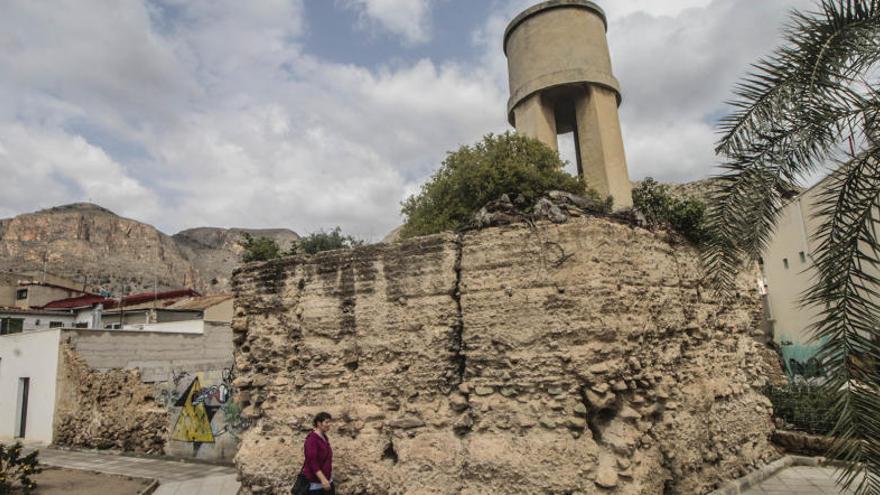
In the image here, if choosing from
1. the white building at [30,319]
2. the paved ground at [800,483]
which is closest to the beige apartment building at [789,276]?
the paved ground at [800,483]

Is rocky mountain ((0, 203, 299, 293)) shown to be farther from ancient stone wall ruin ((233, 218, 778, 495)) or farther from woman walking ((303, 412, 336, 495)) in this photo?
woman walking ((303, 412, 336, 495))

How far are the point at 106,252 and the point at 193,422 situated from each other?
8287 cm

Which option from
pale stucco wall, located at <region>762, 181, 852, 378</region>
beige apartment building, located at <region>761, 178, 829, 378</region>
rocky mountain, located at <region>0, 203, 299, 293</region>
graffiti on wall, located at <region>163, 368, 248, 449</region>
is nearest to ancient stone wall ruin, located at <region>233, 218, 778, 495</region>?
graffiti on wall, located at <region>163, 368, 248, 449</region>

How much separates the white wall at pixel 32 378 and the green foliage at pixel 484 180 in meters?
11.7

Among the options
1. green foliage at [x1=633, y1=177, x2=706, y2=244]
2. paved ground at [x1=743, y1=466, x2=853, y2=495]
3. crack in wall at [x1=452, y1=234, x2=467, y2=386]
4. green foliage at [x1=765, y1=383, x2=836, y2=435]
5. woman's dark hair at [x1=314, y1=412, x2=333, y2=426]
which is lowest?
paved ground at [x1=743, y1=466, x2=853, y2=495]

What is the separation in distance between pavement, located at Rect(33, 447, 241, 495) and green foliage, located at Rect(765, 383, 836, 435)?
10.2m

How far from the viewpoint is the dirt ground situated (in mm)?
9398

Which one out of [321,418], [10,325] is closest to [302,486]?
[321,418]

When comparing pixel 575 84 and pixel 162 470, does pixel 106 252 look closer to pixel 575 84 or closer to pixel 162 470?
pixel 162 470

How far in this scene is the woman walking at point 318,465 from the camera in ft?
18.6

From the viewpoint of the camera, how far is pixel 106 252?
266 feet

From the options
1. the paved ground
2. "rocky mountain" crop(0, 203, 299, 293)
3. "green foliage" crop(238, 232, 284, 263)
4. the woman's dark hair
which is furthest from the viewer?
"rocky mountain" crop(0, 203, 299, 293)

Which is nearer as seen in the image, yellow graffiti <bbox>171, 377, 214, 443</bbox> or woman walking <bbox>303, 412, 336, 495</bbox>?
woman walking <bbox>303, 412, 336, 495</bbox>

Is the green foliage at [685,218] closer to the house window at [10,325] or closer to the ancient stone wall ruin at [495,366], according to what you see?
the ancient stone wall ruin at [495,366]
